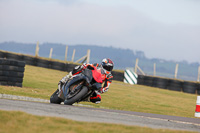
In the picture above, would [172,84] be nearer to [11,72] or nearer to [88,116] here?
[11,72]

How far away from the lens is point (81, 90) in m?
10.5

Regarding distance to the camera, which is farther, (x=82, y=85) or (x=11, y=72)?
(x=11, y=72)

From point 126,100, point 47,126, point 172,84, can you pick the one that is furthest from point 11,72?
point 172,84

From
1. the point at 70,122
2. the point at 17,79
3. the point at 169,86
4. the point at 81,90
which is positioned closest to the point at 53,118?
the point at 70,122

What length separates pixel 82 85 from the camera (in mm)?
10656

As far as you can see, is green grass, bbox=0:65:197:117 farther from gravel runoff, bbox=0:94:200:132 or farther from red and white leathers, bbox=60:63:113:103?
gravel runoff, bbox=0:94:200:132

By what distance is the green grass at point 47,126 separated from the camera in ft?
18.9

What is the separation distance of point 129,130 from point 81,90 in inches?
158

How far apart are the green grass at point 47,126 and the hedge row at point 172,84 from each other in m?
26.7

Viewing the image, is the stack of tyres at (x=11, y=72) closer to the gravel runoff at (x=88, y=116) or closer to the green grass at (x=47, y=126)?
the gravel runoff at (x=88, y=116)

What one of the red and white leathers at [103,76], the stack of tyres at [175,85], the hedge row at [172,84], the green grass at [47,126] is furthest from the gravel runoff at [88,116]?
the stack of tyres at [175,85]

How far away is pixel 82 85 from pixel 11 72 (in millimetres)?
6820

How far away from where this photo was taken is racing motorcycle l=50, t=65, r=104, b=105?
34.6 feet

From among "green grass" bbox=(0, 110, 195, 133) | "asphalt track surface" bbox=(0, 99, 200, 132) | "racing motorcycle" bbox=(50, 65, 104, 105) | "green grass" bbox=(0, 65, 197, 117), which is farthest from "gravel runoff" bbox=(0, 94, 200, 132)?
"green grass" bbox=(0, 65, 197, 117)
